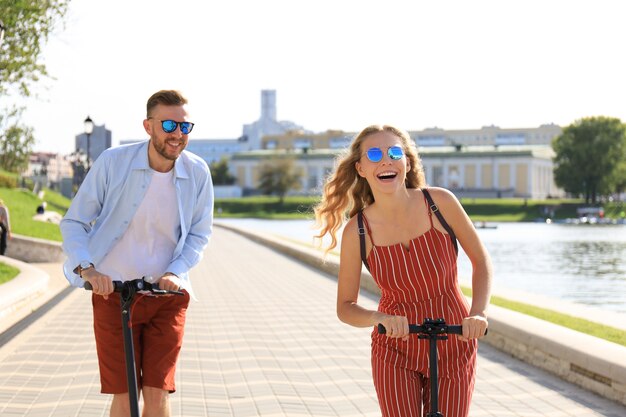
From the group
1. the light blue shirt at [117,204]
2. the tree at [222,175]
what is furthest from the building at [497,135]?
the light blue shirt at [117,204]

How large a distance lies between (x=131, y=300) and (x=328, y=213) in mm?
839

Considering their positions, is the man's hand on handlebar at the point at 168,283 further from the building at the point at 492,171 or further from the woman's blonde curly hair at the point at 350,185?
the building at the point at 492,171

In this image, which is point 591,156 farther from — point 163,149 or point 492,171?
point 163,149

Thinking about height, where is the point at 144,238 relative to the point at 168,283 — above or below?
above

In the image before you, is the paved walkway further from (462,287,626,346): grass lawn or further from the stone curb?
(462,287,626,346): grass lawn

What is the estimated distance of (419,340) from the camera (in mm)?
3680

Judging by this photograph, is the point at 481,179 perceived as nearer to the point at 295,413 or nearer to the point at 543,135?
the point at 543,135

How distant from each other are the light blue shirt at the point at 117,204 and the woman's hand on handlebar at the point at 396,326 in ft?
3.68

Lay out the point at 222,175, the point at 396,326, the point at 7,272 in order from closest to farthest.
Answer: the point at 396,326 < the point at 7,272 < the point at 222,175

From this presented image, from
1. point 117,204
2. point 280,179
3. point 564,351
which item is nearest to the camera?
point 117,204

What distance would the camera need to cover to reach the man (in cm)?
A: 430

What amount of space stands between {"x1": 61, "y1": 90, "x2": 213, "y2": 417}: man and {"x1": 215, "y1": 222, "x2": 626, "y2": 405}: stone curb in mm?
2251

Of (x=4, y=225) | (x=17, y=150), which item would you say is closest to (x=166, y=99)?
(x=4, y=225)

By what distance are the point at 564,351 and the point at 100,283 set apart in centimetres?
476
